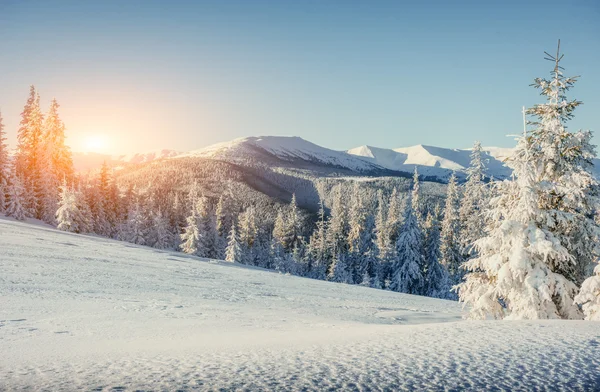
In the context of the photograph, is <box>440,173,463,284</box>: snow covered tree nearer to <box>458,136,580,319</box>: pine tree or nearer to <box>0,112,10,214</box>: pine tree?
<box>458,136,580,319</box>: pine tree

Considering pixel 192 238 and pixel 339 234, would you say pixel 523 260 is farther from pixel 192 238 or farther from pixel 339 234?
pixel 339 234

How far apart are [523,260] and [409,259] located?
135 ft

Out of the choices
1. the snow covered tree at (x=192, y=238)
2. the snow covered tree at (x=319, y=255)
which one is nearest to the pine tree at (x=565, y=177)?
the snow covered tree at (x=192, y=238)

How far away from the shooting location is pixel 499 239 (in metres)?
12.9

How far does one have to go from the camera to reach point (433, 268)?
5356cm

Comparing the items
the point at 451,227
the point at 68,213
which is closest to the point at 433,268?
the point at 451,227

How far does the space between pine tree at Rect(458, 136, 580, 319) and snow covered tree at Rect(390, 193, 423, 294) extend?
39.1 metres

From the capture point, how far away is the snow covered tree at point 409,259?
5125 cm

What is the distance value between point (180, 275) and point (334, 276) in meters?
45.9

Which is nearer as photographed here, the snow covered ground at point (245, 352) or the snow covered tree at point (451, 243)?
the snow covered ground at point (245, 352)

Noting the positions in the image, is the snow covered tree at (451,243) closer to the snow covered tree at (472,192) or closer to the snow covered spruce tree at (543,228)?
the snow covered tree at (472,192)

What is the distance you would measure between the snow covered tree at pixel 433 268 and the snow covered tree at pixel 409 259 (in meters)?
1.59

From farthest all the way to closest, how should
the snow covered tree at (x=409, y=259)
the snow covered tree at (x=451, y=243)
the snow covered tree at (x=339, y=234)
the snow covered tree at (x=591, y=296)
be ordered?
the snow covered tree at (x=339, y=234) < the snow covered tree at (x=451, y=243) < the snow covered tree at (x=409, y=259) < the snow covered tree at (x=591, y=296)

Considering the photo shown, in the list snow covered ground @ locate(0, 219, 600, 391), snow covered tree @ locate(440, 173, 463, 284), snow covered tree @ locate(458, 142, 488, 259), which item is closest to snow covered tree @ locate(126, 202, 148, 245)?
snow covered tree @ locate(440, 173, 463, 284)
